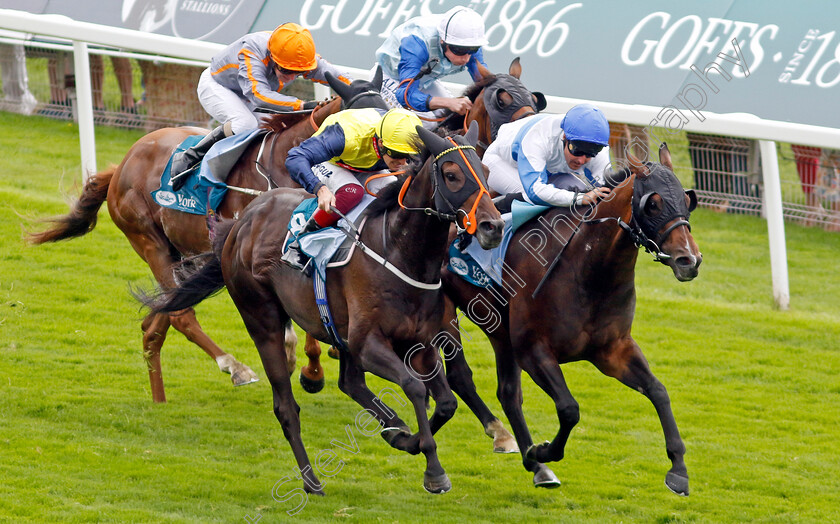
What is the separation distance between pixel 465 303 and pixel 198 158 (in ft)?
7.09

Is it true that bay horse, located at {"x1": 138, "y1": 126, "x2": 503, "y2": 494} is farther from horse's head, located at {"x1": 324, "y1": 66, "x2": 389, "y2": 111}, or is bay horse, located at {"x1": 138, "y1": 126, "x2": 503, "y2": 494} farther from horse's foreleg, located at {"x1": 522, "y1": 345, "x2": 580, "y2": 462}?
horse's head, located at {"x1": 324, "y1": 66, "x2": 389, "y2": 111}

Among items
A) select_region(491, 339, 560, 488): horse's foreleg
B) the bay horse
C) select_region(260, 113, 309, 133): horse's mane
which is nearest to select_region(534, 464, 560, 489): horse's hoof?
select_region(491, 339, 560, 488): horse's foreleg

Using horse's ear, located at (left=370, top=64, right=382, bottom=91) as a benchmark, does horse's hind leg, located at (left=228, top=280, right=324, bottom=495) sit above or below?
below

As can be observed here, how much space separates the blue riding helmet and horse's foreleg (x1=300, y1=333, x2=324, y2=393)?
8.29 feet

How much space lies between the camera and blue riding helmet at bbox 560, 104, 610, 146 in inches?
217

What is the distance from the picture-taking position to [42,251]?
10578 millimetres

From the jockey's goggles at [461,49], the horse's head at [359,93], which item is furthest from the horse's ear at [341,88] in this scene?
the jockey's goggles at [461,49]

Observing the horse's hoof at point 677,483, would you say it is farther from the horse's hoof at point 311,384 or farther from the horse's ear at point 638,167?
the horse's hoof at point 311,384

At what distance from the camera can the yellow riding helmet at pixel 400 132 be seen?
5.24 meters

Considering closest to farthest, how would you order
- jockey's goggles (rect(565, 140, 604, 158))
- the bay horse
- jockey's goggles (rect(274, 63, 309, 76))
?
the bay horse, jockey's goggles (rect(565, 140, 604, 158)), jockey's goggles (rect(274, 63, 309, 76))

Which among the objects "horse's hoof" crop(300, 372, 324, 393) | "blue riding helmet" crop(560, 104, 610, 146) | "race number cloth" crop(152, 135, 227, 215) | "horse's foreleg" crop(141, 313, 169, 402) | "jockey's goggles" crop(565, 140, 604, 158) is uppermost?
"blue riding helmet" crop(560, 104, 610, 146)

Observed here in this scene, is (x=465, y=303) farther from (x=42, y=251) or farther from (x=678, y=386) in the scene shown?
(x=42, y=251)

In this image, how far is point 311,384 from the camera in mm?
7477

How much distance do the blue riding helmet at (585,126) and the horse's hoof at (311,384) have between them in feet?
8.92
